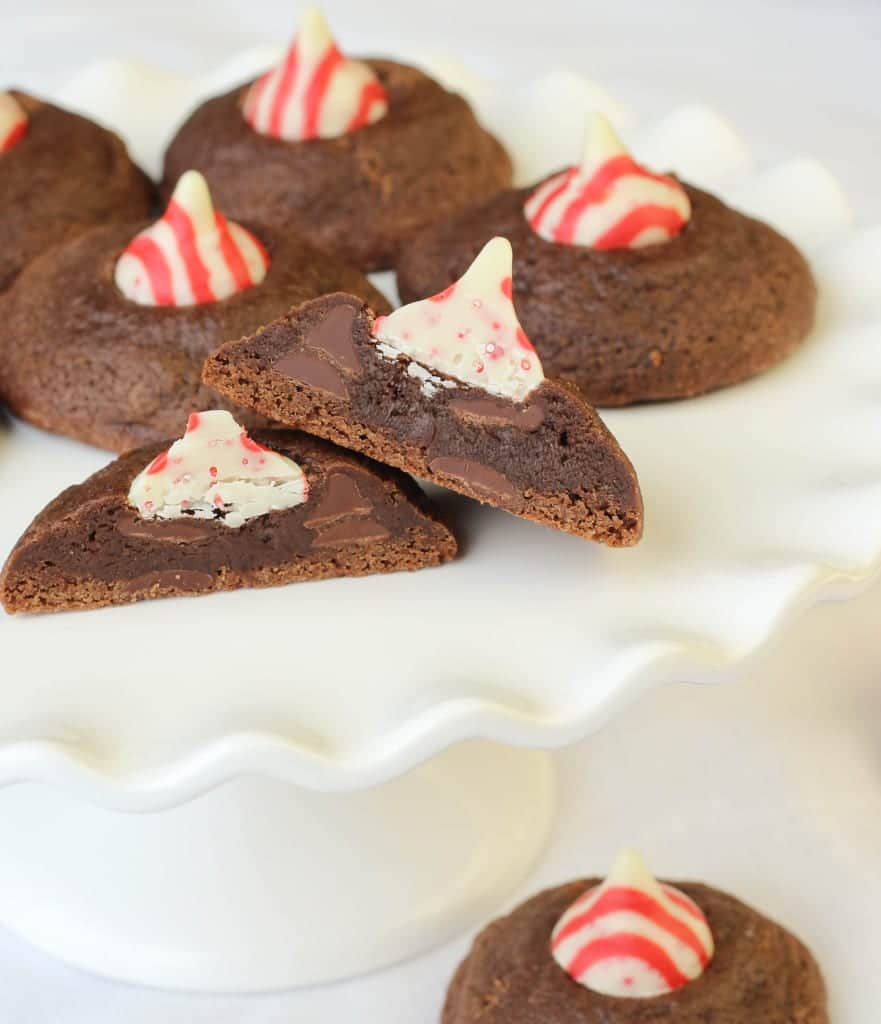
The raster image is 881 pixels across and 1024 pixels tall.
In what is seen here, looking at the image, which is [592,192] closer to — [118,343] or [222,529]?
[118,343]

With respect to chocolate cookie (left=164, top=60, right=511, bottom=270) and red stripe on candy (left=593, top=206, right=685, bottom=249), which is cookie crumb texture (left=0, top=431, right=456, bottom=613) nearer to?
red stripe on candy (left=593, top=206, right=685, bottom=249)

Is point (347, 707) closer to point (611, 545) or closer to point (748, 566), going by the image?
point (611, 545)

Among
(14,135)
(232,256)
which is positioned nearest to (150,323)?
(232,256)

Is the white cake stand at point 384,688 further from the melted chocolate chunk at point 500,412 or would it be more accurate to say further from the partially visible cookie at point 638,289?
the melted chocolate chunk at point 500,412

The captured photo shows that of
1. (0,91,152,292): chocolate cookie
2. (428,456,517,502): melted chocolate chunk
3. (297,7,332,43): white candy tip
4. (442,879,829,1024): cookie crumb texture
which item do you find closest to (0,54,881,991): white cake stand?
(428,456,517,502): melted chocolate chunk

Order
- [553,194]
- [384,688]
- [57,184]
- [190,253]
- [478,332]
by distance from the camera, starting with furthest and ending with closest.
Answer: [57,184], [553,194], [190,253], [478,332], [384,688]
